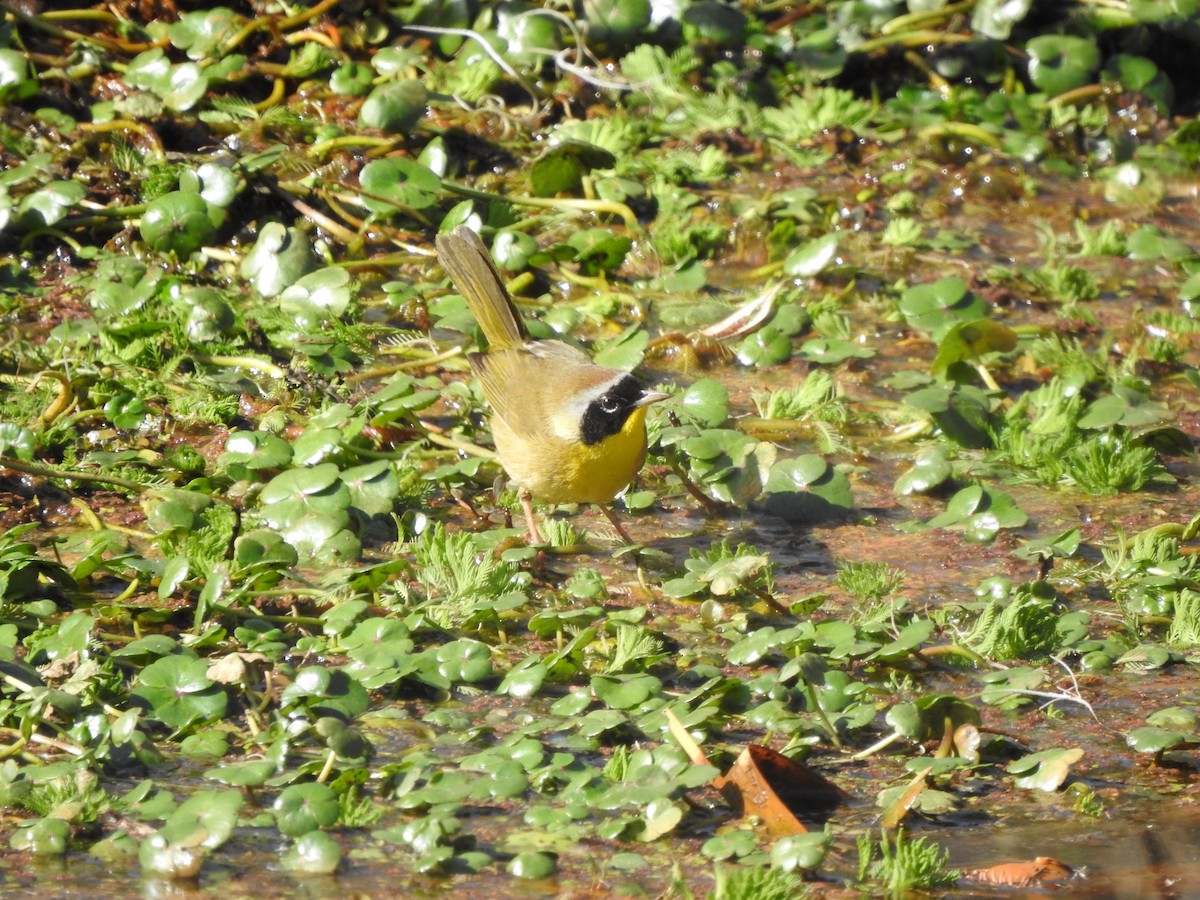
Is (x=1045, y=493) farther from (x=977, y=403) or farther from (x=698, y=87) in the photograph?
(x=698, y=87)

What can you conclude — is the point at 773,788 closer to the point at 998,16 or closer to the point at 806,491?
the point at 806,491

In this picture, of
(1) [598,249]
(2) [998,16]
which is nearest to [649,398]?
(1) [598,249]

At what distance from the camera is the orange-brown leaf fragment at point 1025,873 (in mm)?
3344

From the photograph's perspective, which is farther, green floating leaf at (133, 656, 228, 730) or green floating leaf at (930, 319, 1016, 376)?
green floating leaf at (930, 319, 1016, 376)

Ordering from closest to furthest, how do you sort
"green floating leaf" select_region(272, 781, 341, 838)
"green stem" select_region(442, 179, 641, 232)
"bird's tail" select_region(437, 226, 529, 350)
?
"green floating leaf" select_region(272, 781, 341, 838), "bird's tail" select_region(437, 226, 529, 350), "green stem" select_region(442, 179, 641, 232)

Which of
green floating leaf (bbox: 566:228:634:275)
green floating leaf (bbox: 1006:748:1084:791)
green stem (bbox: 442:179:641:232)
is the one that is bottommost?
green floating leaf (bbox: 1006:748:1084:791)

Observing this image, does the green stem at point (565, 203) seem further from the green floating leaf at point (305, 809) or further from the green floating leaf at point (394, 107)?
the green floating leaf at point (305, 809)

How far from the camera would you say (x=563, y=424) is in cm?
514

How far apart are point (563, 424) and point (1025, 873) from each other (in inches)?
93.2

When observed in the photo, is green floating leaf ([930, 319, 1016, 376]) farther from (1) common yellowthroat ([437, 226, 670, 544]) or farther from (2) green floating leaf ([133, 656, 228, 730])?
(2) green floating leaf ([133, 656, 228, 730])

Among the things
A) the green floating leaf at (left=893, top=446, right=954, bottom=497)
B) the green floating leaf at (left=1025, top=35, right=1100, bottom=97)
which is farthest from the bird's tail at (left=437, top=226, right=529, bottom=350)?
the green floating leaf at (left=1025, top=35, right=1100, bottom=97)

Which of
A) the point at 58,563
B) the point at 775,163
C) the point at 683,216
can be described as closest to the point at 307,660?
the point at 58,563

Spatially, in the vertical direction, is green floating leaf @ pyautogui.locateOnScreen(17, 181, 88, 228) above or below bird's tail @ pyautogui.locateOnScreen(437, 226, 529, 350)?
above

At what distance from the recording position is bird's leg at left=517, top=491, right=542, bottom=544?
5125 mm
